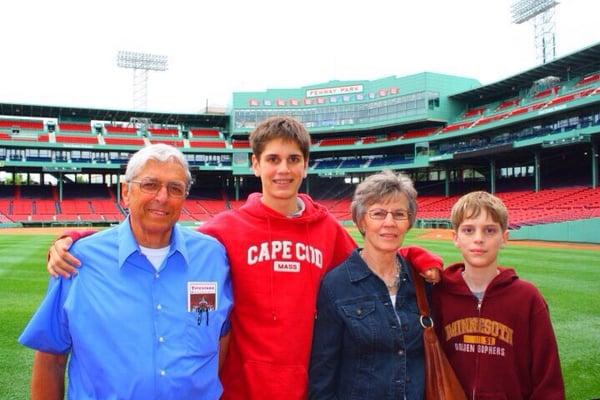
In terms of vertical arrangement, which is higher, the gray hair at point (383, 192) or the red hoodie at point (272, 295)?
the gray hair at point (383, 192)

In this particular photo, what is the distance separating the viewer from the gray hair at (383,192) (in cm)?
316

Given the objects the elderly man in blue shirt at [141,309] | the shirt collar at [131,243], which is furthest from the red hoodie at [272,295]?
the shirt collar at [131,243]

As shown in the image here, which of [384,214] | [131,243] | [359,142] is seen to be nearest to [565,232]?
[384,214]

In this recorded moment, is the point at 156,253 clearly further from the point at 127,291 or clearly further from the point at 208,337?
the point at 208,337

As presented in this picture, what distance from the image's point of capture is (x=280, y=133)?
3.29 m

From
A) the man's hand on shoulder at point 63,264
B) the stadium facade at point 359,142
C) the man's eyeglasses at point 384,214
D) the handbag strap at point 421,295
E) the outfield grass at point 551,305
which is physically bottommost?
the outfield grass at point 551,305

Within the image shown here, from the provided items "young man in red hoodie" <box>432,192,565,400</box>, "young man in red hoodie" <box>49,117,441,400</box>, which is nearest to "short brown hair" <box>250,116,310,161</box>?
"young man in red hoodie" <box>49,117,441,400</box>

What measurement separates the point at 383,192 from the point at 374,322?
0.87m

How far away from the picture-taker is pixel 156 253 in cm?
295

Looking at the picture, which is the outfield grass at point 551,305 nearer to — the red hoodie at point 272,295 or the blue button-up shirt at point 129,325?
the blue button-up shirt at point 129,325

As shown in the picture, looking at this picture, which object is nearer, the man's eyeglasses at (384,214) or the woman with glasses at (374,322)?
the woman with glasses at (374,322)

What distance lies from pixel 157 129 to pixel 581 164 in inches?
2101

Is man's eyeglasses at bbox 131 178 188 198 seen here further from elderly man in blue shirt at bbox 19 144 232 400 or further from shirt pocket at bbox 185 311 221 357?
shirt pocket at bbox 185 311 221 357

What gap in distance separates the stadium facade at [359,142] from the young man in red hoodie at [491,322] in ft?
116
